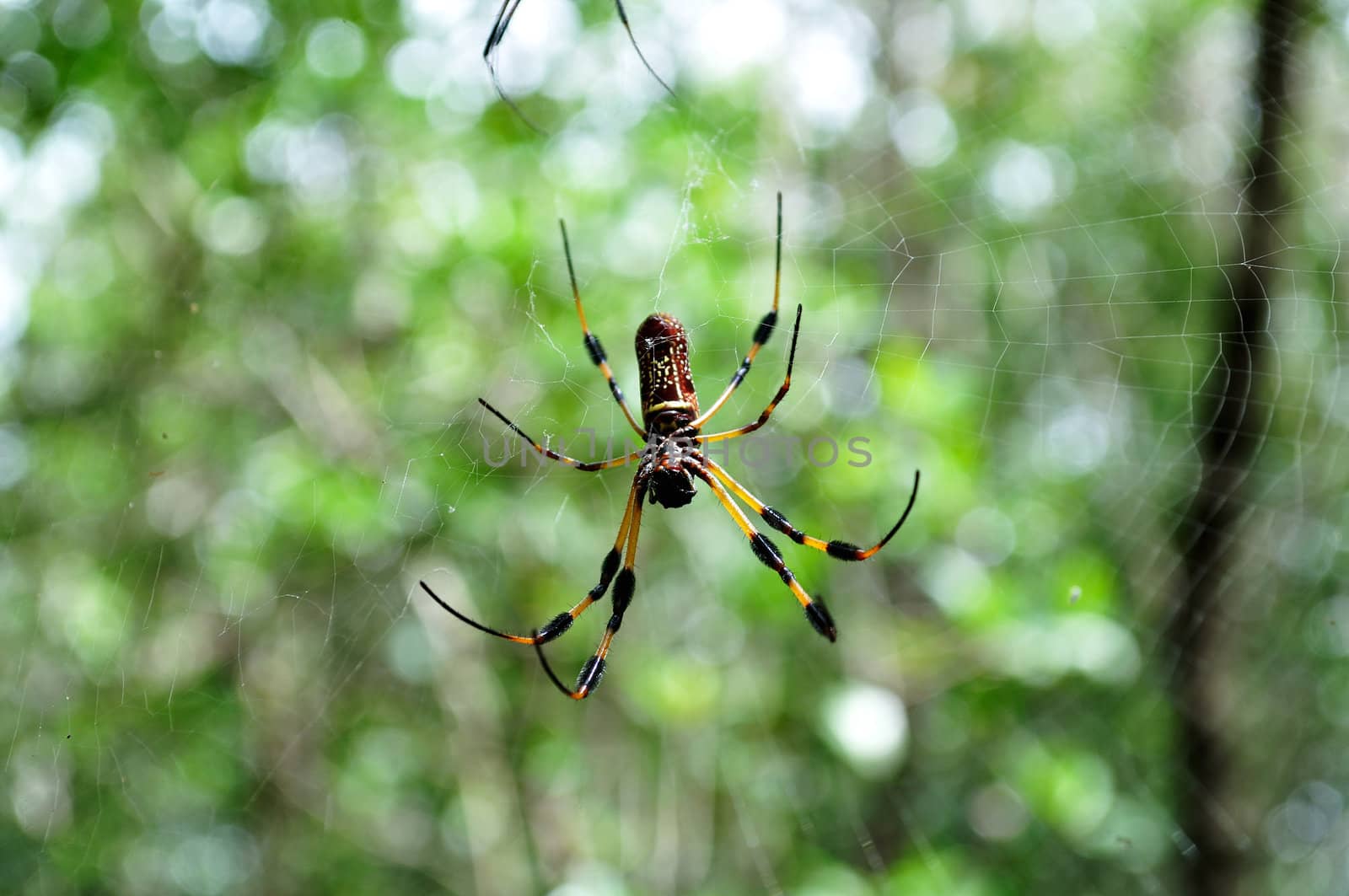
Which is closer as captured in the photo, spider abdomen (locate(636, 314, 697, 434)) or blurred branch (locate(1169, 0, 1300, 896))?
spider abdomen (locate(636, 314, 697, 434))

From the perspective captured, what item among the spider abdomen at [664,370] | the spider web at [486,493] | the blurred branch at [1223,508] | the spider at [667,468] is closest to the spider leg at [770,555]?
the spider at [667,468]

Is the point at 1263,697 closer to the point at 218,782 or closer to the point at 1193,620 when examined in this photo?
the point at 1193,620

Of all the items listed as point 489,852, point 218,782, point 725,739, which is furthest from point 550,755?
point 218,782

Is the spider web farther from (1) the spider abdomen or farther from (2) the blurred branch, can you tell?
(1) the spider abdomen

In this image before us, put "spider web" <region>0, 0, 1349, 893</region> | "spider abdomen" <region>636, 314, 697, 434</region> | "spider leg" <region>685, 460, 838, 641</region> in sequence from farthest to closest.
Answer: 1. "spider web" <region>0, 0, 1349, 893</region>
2. "spider leg" <region>685, 460, 838, 641</region>
3. "spider abdomen" <region>636, 314, 697, 434</region>

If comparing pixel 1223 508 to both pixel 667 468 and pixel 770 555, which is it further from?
pixel 667 468

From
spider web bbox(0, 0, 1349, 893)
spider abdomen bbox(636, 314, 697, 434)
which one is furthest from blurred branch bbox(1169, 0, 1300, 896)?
spider abdomen bbox(636, 314, 697, 434)

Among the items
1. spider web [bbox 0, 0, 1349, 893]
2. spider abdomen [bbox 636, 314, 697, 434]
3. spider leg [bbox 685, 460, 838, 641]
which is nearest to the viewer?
spider abdomen [bbox 636, 314, 697, 434]
